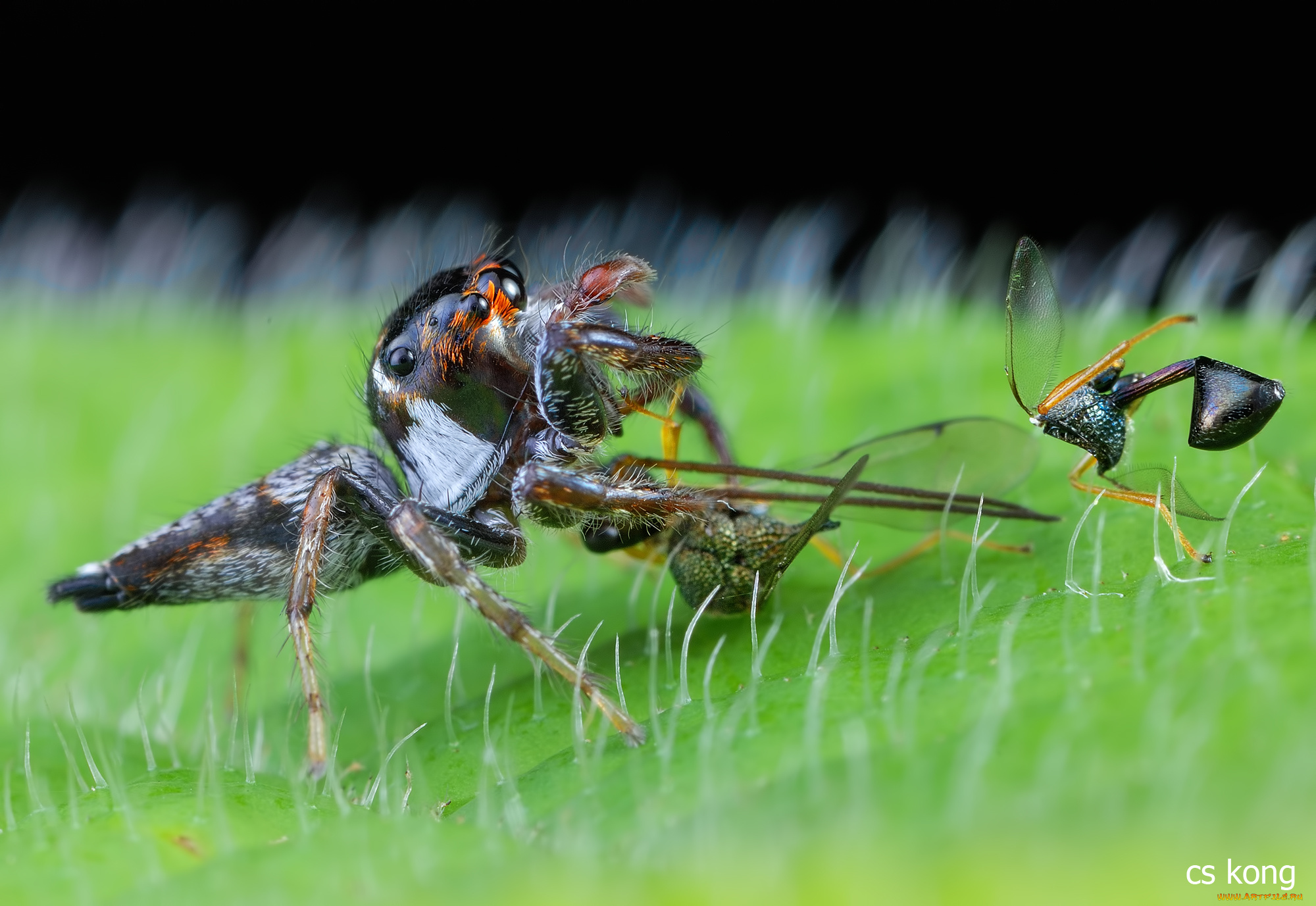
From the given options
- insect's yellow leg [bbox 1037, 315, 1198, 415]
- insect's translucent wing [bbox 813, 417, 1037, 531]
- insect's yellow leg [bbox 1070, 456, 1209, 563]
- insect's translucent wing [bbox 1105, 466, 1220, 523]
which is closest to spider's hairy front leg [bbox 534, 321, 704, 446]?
insect's translucent wing [bbox 813, 417, 1037, 531]

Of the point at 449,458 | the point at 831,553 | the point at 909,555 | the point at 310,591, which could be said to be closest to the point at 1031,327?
the point at 909,555

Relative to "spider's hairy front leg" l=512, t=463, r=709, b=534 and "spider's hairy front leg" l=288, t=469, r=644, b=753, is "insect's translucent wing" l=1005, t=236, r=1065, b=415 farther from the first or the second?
"spider's hairy front leg" l=288, t=469, r=644, b=753

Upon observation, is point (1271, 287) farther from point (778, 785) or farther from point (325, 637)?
point (325, 637)

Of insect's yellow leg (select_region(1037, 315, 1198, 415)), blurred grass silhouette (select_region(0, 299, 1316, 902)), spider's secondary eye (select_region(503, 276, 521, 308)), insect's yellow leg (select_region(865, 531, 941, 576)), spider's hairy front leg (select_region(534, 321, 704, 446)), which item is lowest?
blurred grass silhouette (select_region(0, 299, 1316, 902))

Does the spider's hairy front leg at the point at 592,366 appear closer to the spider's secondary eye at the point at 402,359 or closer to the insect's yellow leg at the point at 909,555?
the spider's secondary eye at the point at 402,359

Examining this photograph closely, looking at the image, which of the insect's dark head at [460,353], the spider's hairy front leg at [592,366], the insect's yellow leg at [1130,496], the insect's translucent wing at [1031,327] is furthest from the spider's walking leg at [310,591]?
the insect's yellow leg at [1130,496]

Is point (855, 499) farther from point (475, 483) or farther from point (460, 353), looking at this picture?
point (460, 353)

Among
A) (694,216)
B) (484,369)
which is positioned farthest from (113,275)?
(484,369)
